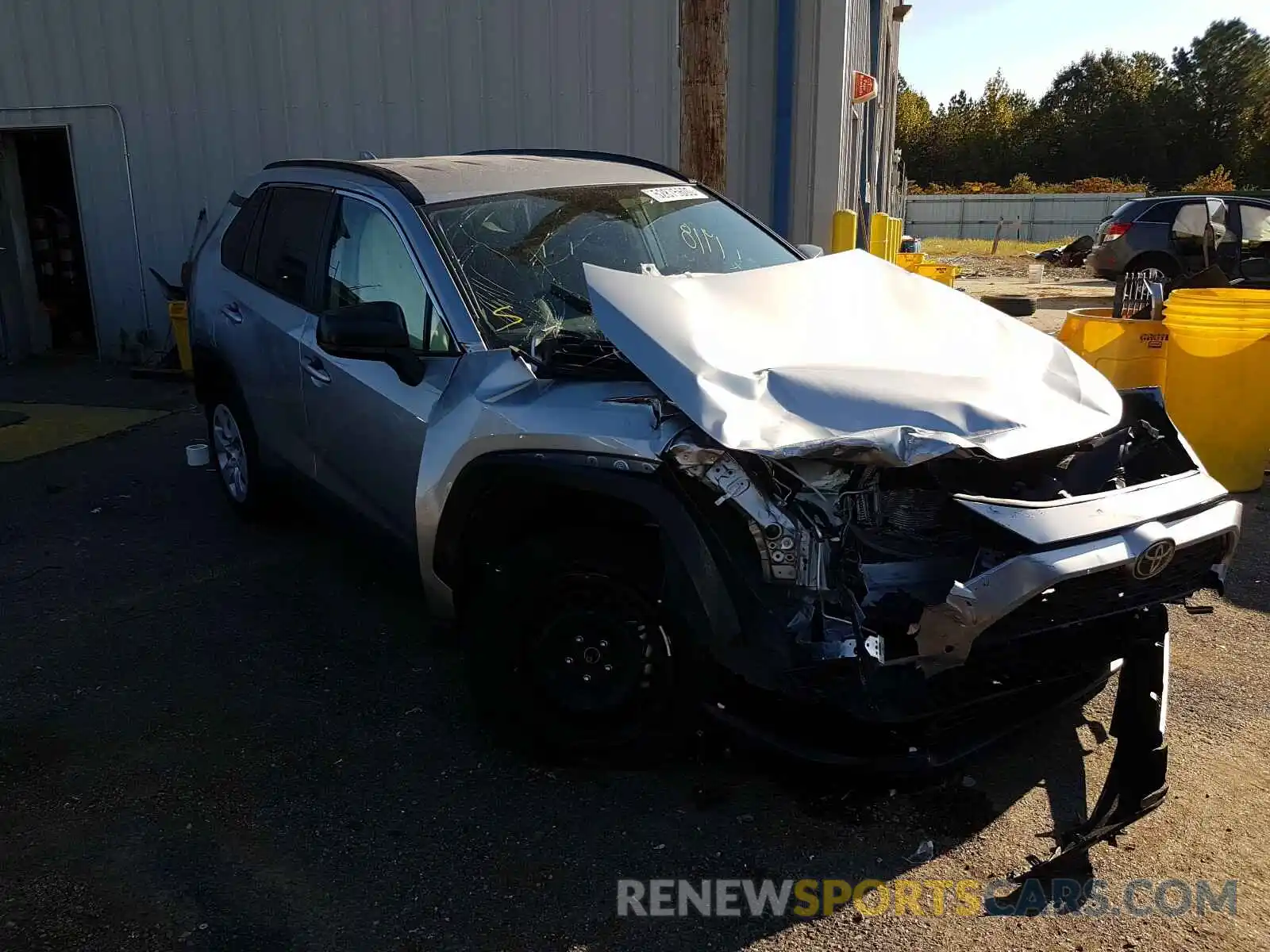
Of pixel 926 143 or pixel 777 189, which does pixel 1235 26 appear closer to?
pixel 926 143

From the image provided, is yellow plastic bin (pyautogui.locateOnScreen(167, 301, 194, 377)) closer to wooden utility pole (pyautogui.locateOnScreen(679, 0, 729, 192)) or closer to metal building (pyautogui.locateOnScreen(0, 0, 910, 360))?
metal building (pyautogui.locateOnScreen(0, 0, 910, 360))

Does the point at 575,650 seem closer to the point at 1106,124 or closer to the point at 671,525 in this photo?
the point at 671,525

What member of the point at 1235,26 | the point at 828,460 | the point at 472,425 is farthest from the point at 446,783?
the point at 1235,26

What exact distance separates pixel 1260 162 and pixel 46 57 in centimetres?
5126

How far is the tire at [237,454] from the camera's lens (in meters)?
5.09

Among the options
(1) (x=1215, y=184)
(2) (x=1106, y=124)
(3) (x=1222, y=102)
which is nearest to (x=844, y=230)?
(1) (x=1215, y=184)

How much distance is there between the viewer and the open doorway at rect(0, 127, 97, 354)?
1088 cm

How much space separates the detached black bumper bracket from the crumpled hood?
62cm

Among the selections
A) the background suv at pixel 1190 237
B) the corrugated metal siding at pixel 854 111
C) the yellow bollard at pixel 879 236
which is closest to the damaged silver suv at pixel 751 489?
the corrugated metal siding at pixel 854 111

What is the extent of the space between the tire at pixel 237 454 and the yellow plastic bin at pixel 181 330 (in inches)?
173

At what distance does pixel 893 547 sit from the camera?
9.13 ft

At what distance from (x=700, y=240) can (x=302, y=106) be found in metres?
6.74

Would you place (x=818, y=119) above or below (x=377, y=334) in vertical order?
above

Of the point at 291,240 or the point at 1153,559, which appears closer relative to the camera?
the point at 1153,559
